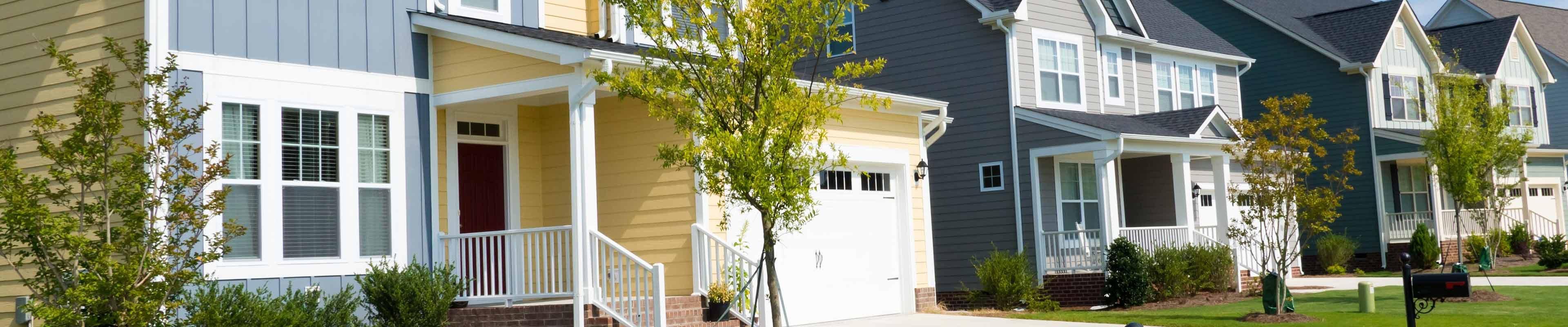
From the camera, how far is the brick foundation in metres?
16.9

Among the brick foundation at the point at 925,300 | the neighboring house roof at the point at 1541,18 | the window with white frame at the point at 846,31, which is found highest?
the neighboring house roof at the point at 1541,18

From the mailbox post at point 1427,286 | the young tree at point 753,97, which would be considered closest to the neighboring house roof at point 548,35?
the young tree at point 753,97

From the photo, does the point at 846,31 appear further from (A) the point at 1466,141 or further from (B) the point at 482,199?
(A) the point at 1466,141

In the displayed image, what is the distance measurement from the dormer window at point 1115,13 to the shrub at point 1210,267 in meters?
4.81

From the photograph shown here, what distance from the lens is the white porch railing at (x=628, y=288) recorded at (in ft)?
40.2

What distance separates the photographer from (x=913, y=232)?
16.9 metres

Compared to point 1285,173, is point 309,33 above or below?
above

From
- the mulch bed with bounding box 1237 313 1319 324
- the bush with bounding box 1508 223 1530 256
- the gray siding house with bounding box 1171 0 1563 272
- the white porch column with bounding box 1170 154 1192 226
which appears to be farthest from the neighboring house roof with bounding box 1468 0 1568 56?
the mulch bed with bounding box 1237 313 1319 324

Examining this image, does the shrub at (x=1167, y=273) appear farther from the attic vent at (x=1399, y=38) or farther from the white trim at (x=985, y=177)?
the attic vent at (x=1399, y=38)

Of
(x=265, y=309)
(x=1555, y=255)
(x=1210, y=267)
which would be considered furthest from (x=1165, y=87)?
(x=265, y=309)

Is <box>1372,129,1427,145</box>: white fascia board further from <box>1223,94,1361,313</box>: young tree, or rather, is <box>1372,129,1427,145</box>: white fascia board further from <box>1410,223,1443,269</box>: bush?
<box>1223,94,1361,313</box>: young tree

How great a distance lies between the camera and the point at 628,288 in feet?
41.2

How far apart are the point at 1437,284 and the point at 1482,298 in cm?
790

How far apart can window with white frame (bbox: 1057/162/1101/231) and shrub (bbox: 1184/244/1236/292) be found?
5.61ft
